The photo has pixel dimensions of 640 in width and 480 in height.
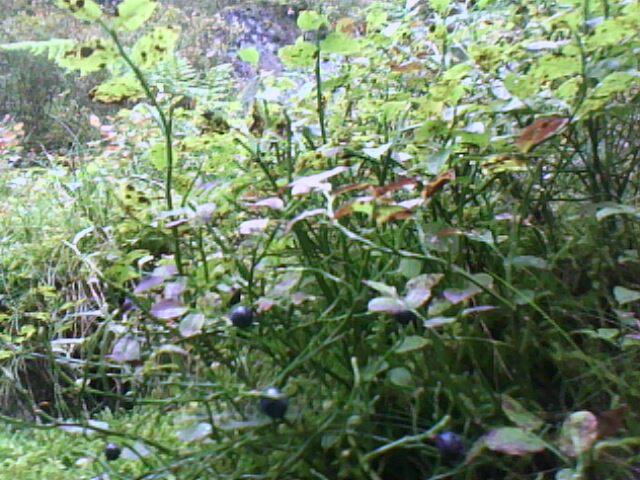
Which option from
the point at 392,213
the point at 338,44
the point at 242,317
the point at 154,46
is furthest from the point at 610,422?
the point at 154,46

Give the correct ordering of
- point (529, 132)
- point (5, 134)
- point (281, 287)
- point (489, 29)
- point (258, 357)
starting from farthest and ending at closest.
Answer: point (5, 134) < point (489, 29) < point (258, 357) < point (281, 287) < point (529, 132)

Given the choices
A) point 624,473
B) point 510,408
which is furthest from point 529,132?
point 624,473

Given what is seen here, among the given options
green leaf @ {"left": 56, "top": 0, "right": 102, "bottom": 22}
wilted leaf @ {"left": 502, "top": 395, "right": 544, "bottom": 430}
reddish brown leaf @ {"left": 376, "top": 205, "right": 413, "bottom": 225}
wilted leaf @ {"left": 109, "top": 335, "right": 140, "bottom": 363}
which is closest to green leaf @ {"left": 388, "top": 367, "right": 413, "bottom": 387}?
wilted leaf @ {"left": 502, "top": 395, "right": 544, "bottom": 430}

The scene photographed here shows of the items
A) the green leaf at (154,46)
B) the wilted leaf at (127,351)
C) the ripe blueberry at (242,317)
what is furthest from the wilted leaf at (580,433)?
the green leaf at (154,46)

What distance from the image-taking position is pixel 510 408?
87 cm

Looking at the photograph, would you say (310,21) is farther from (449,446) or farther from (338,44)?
(449,446)

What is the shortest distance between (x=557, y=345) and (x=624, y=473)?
0.57 feet

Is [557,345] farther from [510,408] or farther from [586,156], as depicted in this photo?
[586,156]

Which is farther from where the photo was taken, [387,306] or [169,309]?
[169,309]

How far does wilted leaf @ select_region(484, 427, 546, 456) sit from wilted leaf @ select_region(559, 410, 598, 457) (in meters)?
0.03

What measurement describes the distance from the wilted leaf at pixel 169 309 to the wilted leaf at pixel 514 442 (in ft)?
1.26

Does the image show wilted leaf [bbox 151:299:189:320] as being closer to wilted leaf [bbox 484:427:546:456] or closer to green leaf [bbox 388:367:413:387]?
green leaf [bbox 388:367:413:387]

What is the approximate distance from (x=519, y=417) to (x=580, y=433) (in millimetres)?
92

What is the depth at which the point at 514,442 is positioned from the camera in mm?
802
